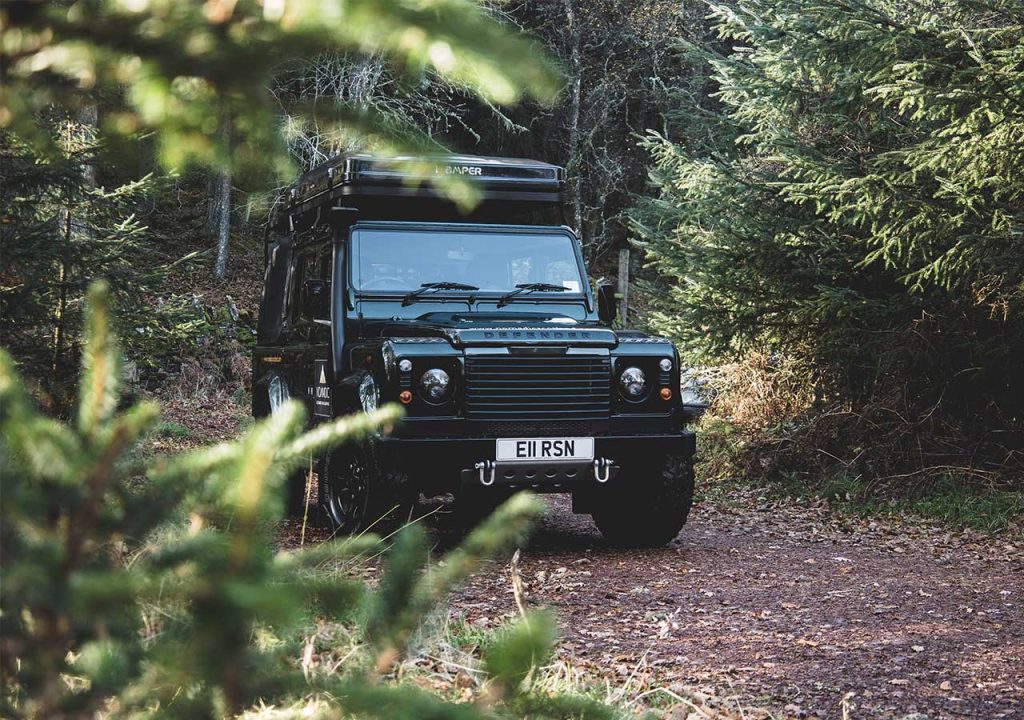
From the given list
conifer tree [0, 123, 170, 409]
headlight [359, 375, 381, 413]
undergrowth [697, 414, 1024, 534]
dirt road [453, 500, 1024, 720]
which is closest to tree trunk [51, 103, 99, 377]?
conifer tree [0, 123, 170, 409]

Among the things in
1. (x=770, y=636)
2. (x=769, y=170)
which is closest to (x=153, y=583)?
(x=770, y=636)

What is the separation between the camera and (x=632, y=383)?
22.9 ft

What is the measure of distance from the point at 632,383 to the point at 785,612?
1.82 metres

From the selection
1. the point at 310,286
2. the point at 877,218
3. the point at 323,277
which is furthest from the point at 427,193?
the point at 877,218

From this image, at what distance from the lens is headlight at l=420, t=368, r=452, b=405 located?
21.6 ft

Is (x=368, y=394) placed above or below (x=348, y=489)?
above

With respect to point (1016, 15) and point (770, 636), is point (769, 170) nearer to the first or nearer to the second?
point (1016, 15)

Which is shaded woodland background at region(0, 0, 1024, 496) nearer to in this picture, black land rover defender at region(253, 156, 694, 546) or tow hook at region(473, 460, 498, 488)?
black land rover defender at region(253, 156, 694, 546)

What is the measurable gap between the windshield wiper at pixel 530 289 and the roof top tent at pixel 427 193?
0.59 m

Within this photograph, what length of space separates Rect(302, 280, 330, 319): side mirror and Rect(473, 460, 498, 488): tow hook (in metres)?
1.74

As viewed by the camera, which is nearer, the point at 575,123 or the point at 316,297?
the point at 316,297

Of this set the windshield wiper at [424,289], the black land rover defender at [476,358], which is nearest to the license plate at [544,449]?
the black land rover defender at [476,358]

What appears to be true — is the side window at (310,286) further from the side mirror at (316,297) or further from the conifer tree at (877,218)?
the conifer tree at (877,218)

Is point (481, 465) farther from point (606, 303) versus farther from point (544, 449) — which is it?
point (606, 303)
